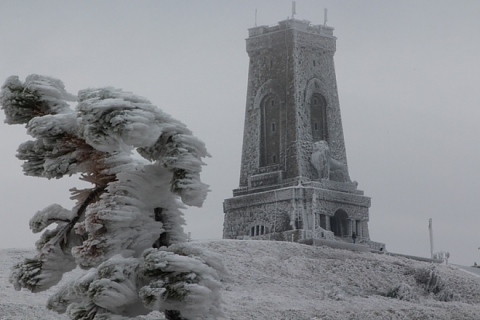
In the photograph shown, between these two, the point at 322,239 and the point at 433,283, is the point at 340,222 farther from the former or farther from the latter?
the point at 433,283

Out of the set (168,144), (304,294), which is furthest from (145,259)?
(304,294)

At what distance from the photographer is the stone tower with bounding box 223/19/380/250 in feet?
124

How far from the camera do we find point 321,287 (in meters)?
27.2

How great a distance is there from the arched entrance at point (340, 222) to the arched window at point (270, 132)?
3.19 meters

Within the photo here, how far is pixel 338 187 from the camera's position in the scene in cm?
3878

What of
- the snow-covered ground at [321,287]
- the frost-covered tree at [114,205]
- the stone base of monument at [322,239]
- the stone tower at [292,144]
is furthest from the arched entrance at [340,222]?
the frost-covered tree at [114,205]

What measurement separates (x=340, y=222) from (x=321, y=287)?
474 inches

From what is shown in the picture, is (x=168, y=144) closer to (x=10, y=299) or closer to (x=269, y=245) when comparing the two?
(x=10, y=299)

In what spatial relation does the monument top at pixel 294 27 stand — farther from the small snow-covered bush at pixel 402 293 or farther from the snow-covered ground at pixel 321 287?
the small snow-covered bush at pixel 402 293

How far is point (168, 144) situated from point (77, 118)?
24.5 inches

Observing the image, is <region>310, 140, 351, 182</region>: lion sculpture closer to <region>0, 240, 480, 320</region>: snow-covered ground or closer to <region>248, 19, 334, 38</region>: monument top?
<region>248, 19, 334, 38</region>: monument top

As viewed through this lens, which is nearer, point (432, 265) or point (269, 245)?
point (269, 245)

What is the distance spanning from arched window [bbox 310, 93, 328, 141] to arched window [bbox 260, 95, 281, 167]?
4.73ft

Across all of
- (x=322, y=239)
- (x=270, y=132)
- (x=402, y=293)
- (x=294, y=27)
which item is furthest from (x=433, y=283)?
(x=294, y=27)
